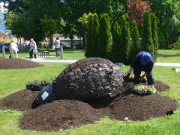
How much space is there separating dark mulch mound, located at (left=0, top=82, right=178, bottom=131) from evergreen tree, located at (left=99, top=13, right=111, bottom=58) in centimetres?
857

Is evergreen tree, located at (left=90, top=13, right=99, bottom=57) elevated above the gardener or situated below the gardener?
above

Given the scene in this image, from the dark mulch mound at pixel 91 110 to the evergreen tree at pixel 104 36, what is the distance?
8.57 m

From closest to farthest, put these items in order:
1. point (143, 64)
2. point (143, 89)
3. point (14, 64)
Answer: point (143, 89)
point (143, 64)
point (14, 64)

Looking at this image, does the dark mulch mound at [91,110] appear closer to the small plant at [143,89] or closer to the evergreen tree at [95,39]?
the small plant at [143,89]

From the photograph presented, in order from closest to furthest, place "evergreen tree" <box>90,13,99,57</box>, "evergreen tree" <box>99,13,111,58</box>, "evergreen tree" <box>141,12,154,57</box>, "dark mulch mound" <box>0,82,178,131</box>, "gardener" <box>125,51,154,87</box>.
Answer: "dark mulch mound" <box>0,82,178,131</box> → "gardener" <box>125,51,154,87</box> → "evergreen tree" <box>141,12,154,57</box> → "evergreen tree" <box>99,13,111,58</box> → "evergreen tree" <box>90,13,99,57</box>

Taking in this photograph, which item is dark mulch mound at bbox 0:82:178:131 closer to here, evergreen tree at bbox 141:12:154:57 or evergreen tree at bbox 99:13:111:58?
evergreen tree at bbox 141:12:154:57

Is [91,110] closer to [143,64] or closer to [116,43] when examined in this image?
[143,64]

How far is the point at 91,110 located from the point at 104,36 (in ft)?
31.6

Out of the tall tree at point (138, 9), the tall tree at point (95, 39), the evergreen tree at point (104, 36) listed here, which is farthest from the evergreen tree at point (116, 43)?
the tall tree at point (138, 9)

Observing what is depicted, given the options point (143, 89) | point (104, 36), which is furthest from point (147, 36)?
point (143, 89)

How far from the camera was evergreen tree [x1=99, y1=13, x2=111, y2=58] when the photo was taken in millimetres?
14914

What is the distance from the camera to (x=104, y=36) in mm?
15039

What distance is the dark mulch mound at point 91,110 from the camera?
528 cm

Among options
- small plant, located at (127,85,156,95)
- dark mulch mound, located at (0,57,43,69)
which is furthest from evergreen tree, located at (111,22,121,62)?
small plant, located at (127,85,156,95)
